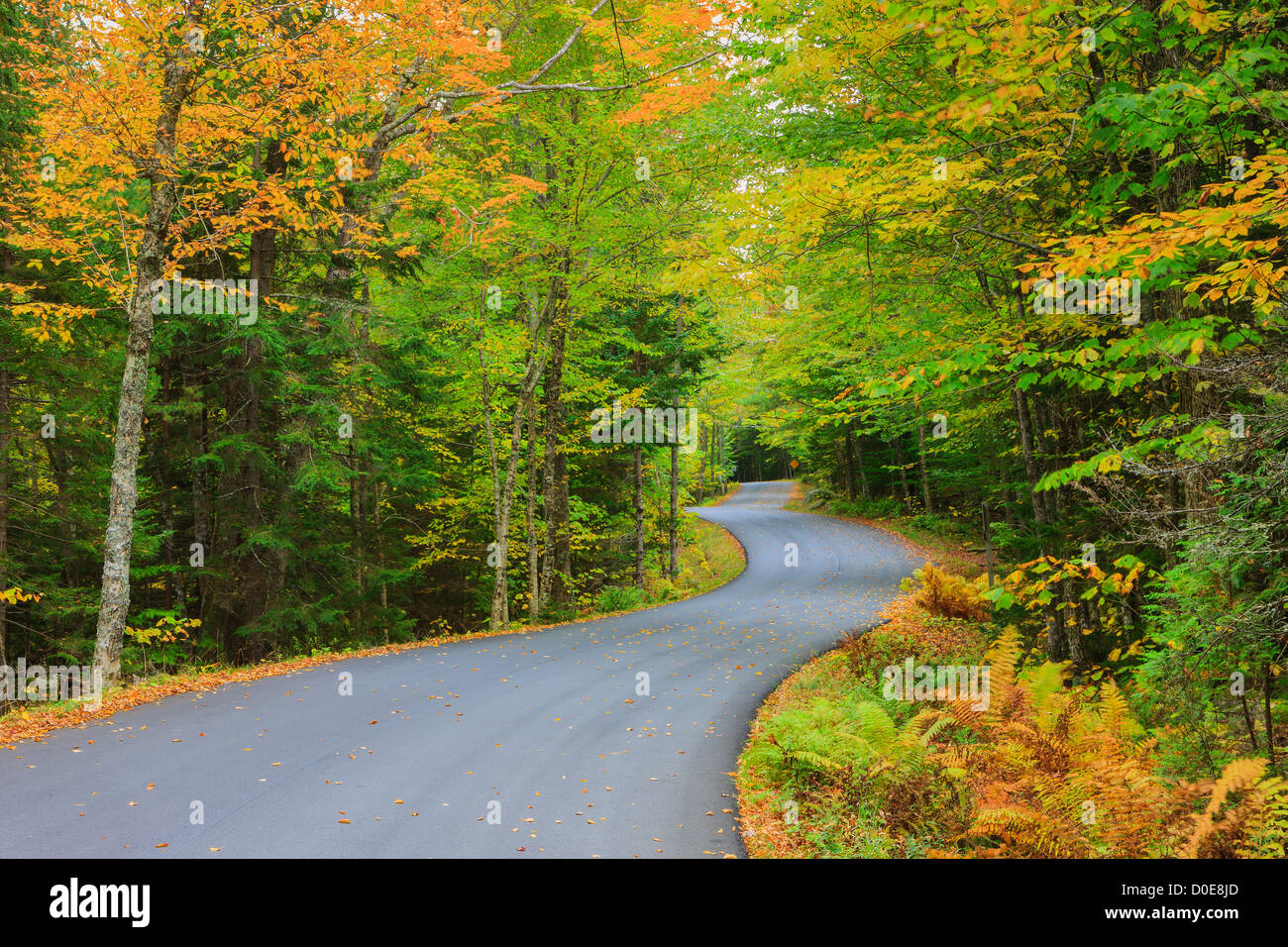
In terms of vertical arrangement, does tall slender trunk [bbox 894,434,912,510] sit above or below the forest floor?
above

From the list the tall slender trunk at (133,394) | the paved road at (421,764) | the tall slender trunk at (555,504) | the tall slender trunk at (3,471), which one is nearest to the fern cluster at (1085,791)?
the paved road at (421,764)

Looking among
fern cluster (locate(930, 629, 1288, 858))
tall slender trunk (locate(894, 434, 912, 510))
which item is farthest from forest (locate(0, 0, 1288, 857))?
tall slender trunk (locate(894, 434, 912, 510))

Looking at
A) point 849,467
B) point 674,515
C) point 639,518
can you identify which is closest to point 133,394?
point 639,518

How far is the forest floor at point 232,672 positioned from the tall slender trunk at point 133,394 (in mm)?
791

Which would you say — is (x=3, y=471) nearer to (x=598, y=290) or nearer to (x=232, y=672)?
(x=232, y=672)

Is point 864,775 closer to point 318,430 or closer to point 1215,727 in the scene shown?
point 1215,727

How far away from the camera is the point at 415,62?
44.7 feet

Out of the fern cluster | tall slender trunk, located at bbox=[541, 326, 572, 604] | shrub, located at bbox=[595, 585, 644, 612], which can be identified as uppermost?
tall slender trunk, located at bbox=[541, 326, 572, 604]

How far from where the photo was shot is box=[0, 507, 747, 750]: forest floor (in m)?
7.82

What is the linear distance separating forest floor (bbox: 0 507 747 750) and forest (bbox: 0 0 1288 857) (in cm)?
62

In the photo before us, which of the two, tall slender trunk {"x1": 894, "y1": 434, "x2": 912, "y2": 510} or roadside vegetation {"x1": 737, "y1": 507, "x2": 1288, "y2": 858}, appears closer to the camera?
roadside vegetation {"x1": 737, "y1": 507, "x2": 1288, "y2": 858}

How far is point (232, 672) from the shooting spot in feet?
36.0

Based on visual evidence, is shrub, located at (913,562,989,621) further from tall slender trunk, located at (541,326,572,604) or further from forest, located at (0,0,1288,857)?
tall slender trunk, located at (541,326,572,604)
